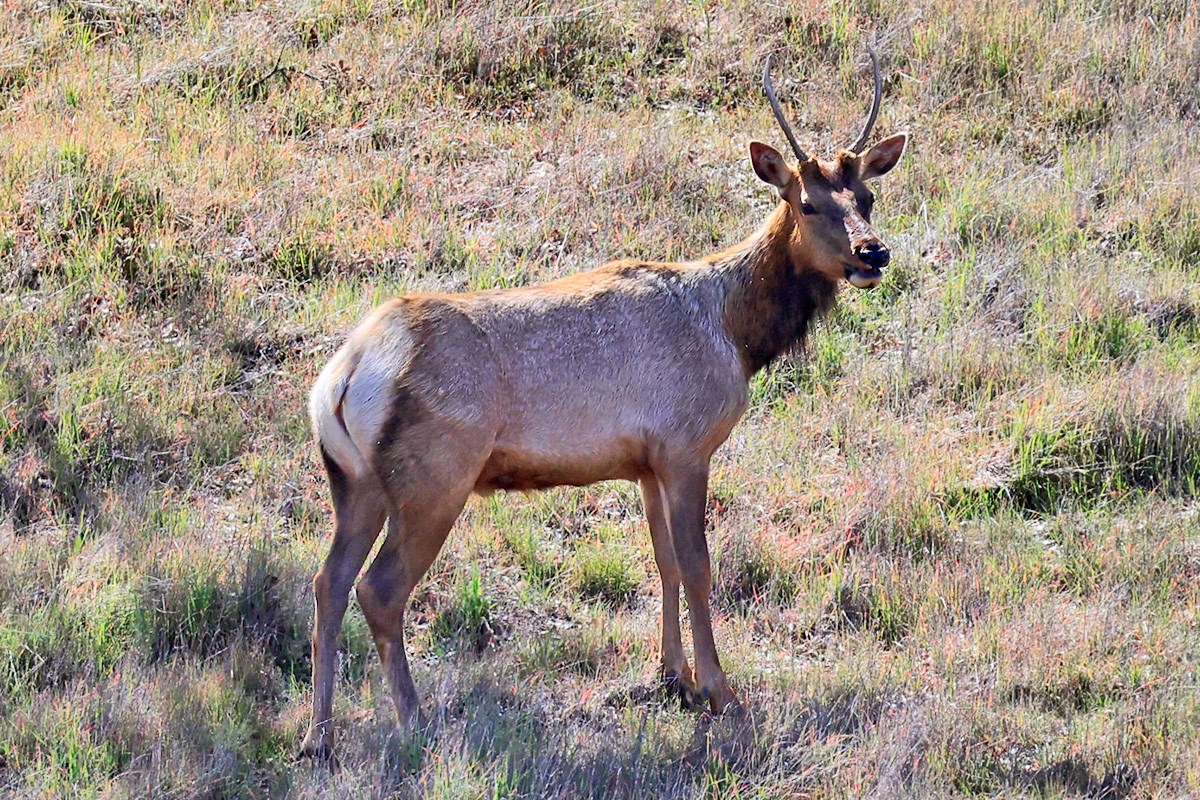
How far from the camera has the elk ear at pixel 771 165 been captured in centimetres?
750

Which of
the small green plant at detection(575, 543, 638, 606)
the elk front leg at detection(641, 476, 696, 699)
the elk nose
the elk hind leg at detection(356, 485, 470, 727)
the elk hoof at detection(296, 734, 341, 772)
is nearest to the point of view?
the elk hoof at detection(296, 734, 341, 772)

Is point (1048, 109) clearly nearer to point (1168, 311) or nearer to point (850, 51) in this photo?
point (850, 51)

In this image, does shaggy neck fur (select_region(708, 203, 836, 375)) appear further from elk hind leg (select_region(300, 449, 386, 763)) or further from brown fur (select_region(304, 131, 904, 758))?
elk hind leg (select_region(300, 449, 386, 763))

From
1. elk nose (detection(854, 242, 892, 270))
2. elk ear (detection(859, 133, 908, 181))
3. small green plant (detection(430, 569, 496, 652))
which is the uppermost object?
elk ear (detection(859, 133, 908, 181))

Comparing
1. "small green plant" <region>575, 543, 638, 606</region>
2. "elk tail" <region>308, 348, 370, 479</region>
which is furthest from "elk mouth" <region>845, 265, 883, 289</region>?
"elk tail" <region>308, 348, 370, 479</region>

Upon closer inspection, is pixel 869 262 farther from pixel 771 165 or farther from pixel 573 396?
pixel 573 396

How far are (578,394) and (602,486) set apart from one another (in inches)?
75.4

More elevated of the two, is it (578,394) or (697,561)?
(578,394)

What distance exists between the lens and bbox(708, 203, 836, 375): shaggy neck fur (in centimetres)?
760

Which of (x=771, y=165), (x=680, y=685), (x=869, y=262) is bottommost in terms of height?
(x=680, y=685)

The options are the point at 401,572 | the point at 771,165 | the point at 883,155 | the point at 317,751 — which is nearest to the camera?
the point at 317,751

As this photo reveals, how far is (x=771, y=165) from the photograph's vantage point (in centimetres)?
755

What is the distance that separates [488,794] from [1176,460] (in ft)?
15.9

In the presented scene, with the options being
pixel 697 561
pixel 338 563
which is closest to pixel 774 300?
pixel 697 561
